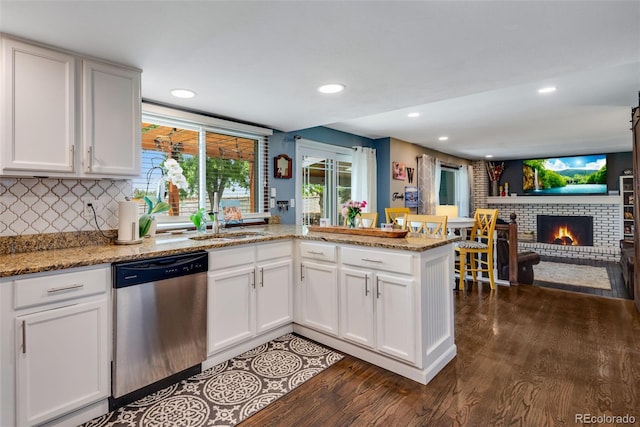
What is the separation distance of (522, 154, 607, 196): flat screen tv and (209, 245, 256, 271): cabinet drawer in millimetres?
8269

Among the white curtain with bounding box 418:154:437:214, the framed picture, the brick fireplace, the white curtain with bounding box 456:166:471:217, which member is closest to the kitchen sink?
the framed picture

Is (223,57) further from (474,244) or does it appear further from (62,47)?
(474,244)

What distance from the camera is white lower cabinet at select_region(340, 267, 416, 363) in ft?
6.92

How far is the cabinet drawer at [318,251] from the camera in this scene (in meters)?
2.53

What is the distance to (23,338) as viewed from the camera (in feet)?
5.07

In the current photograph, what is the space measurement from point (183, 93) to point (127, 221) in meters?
1.11

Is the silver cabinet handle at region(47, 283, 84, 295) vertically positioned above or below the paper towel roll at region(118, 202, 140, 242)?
below

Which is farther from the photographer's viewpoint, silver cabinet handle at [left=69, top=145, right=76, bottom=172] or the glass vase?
the glass vase

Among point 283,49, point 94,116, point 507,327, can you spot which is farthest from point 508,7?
point 507,327

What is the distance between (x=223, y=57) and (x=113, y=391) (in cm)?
205

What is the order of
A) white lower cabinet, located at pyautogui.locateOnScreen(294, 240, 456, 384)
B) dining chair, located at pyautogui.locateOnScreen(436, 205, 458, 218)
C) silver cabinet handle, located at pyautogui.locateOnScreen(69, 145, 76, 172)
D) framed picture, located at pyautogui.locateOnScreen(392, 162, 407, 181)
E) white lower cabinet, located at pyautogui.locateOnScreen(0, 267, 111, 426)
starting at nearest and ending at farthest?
white lower cabinet, located at pyautogui.locateOnScreen(0, 267, 111, 426) → silver cabinet handle, located at pyautogui.locateOnScreen(69, 145, 76, 172) → white lower cabinet, located at pyautogui.locateOnScreen(294, 240, 456, 384) → dining chair, located at pyautogui.locateOnScreen(436, 205, 458, 218) → framed picture, located at pyautogui.locateOnScreen(392, 162, 407, 181)

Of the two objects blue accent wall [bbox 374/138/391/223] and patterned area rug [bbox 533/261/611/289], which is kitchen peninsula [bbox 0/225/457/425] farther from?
patterned area rug [bbox 533/261/611/289]

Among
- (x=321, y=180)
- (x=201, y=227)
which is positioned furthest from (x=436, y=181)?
(x=201, y=227)

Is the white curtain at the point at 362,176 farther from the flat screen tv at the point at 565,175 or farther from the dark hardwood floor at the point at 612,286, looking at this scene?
the flat screen tv at the point at 565,175
